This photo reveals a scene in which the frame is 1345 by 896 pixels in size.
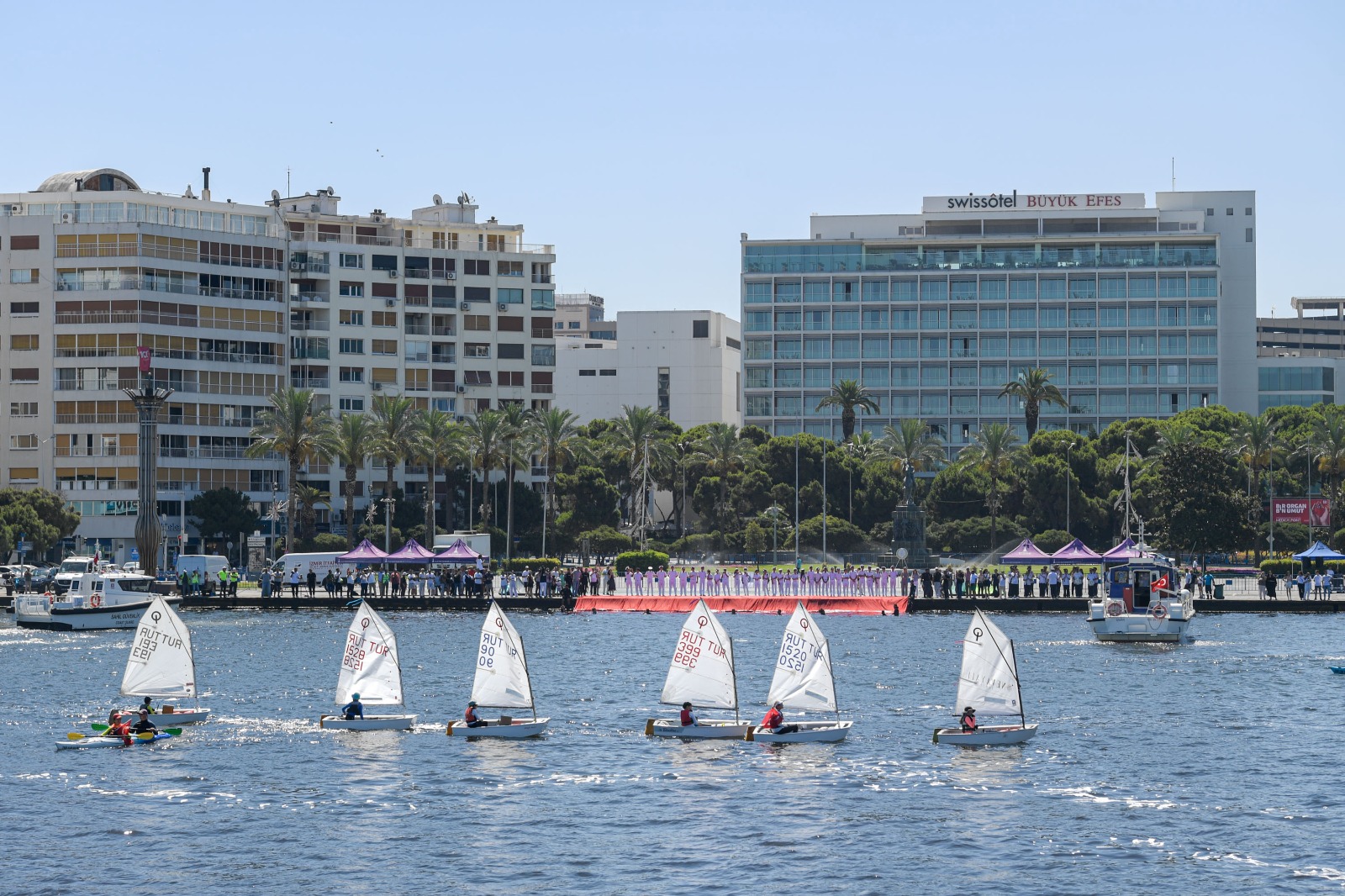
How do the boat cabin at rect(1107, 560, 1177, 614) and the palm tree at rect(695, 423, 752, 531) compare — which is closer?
the boat cabin at rect(1107, 560, 1177, 614)

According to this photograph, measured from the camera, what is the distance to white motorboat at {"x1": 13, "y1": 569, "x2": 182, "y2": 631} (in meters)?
93.6

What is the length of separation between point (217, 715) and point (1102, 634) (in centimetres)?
4542

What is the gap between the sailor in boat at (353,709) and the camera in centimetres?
5466

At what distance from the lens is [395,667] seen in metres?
55.9

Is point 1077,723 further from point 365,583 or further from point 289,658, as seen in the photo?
point 365,583

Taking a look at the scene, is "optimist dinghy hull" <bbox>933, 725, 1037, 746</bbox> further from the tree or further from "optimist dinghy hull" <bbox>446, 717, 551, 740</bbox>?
the tree

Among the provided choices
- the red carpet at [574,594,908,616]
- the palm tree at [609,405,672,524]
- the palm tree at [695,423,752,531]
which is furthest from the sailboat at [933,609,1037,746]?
the palm tree at [695,423,752,531]

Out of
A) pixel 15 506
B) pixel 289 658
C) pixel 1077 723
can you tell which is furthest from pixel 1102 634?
pixel 15 506

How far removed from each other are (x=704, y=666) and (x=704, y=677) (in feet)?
1.32

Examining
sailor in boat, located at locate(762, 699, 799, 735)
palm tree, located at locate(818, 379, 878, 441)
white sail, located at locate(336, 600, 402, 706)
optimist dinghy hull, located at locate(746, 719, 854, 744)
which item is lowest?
optimist dinghy hull, located at locate(746, 719, 854, 744)

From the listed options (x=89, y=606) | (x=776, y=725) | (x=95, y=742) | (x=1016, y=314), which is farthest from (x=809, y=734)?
(x=1016, y=314)

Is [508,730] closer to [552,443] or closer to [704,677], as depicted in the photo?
[704,677]

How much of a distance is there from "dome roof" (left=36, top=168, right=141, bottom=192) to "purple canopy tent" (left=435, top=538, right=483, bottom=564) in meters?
60.6

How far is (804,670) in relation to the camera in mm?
51750
